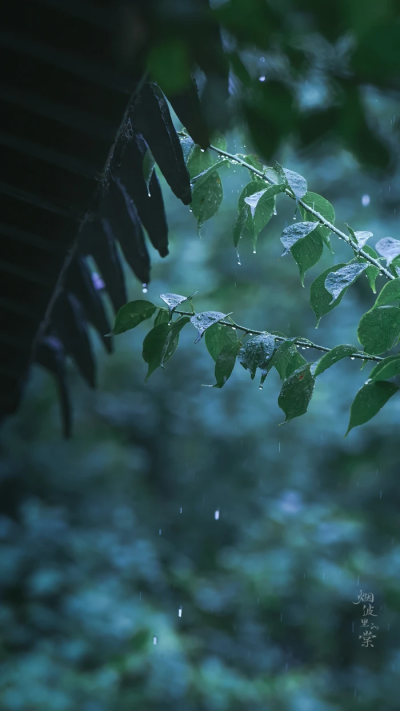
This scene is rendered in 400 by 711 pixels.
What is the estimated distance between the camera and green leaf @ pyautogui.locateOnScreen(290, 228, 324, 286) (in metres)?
0.68

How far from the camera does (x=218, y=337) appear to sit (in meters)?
0.71

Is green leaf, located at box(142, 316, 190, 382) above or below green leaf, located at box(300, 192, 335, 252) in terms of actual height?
below

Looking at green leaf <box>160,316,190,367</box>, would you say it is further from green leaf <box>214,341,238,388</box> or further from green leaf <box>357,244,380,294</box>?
green leaf <box>357,244,380,294</box>

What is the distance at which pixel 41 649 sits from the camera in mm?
3197

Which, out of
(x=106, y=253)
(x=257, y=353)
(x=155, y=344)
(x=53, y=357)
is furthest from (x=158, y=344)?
(x=53, y=357)

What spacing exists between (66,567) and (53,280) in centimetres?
304

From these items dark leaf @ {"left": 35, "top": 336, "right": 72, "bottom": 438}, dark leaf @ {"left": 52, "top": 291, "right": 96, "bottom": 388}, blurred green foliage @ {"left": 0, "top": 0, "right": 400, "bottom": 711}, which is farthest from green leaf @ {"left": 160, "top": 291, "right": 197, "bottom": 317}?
blurred green foliage @ {"left": 0, "top": 0, "right": 400, "bottom": 711}

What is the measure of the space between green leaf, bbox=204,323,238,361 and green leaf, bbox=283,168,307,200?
18 centimetres

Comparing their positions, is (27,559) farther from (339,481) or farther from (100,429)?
(339,481)

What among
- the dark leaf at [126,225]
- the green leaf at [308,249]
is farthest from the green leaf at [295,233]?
the dark leaf at [126,225]

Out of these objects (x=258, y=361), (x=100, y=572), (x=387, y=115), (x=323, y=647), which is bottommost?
(x=323, y=647)

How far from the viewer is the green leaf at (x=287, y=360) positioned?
67 centimetres

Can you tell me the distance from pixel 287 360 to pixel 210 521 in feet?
13.2

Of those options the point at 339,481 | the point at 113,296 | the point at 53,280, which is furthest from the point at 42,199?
the point at 339,481
